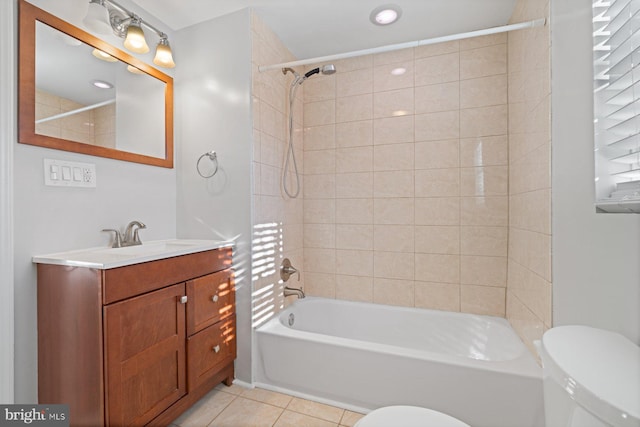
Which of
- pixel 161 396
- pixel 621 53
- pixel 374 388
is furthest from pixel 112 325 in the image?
pixel 621 53

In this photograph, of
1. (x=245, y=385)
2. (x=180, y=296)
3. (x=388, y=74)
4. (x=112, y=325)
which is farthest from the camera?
(x=388, y=74)

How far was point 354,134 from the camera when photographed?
92.0 inches

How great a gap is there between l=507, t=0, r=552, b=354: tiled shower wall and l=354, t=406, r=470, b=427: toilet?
2.52 ft

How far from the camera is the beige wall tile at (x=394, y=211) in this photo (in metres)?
2.20

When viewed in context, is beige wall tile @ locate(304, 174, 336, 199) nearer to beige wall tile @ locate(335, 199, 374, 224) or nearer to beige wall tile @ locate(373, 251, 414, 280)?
beige wall tile @ locate(335, 199, 374, 224)

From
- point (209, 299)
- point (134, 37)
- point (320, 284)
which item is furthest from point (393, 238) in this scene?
point (134, 37)

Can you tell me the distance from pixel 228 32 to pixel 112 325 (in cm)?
178

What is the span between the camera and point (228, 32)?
189 centimetres

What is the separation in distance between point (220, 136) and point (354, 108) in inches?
42.1

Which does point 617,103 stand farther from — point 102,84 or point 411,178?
point 102,84

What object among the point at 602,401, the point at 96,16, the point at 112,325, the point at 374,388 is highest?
the point at 96,16

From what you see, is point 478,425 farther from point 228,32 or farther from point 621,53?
point 228,32

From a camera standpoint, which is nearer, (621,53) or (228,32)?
(621,53)

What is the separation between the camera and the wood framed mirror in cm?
131
